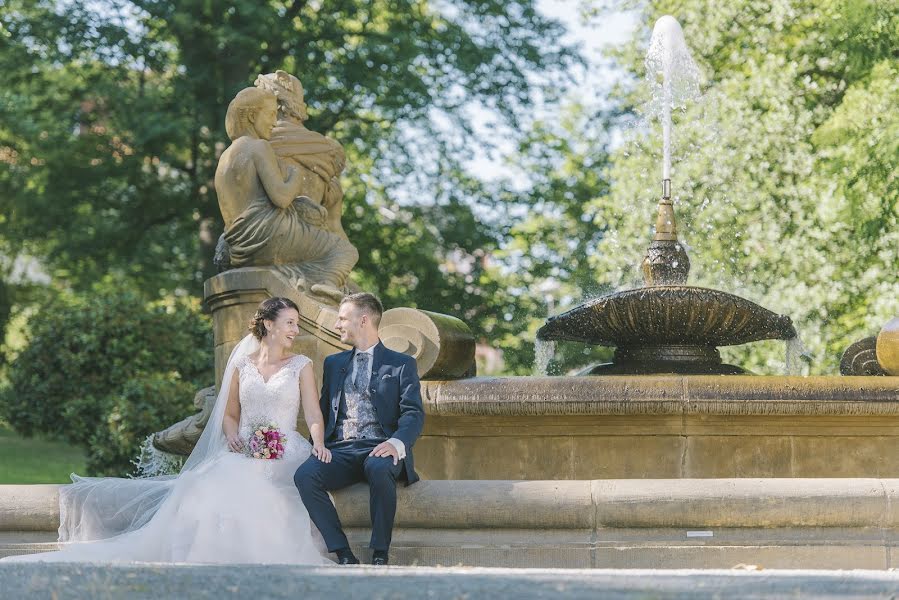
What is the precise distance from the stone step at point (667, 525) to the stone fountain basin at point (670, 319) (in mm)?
3284

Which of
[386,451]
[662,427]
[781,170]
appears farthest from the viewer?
[781,170]

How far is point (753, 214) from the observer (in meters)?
22.1

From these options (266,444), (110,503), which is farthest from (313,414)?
(110,503)

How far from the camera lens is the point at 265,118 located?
1155 cm

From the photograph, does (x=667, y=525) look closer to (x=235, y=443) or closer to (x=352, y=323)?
(x=352, y=323)

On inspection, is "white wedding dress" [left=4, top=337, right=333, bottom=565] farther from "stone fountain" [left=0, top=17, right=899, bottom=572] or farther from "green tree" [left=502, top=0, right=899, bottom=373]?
"green tree" [left=502, top=0, right=899, bottom=373]

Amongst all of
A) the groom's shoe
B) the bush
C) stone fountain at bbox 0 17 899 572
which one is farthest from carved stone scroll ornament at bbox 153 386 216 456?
the bush

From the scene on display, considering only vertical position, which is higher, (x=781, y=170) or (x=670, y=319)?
(x=781, y=170)

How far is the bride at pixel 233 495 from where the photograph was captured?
7.06 m

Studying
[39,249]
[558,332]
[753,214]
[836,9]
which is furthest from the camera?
[39,249]

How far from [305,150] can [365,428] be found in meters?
4.98

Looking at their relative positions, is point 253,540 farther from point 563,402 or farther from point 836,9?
point 836,9

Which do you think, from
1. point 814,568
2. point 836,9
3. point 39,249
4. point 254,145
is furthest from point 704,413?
point 39,249

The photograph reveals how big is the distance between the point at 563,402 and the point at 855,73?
43.3 feet
